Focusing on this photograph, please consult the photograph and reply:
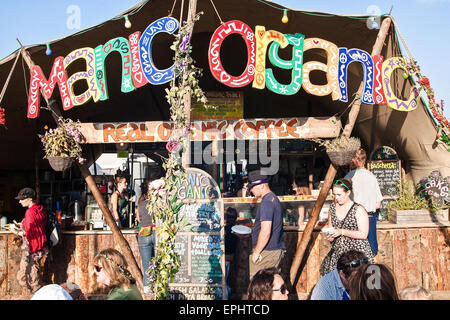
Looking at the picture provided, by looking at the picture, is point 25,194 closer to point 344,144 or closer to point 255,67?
point 255,67

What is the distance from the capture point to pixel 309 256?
5.67m

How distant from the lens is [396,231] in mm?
5766

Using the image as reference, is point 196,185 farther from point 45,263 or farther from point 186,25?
point 45,263

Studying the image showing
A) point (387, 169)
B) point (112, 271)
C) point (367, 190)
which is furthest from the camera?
point (387, 169)

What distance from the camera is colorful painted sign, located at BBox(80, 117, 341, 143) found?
568cm

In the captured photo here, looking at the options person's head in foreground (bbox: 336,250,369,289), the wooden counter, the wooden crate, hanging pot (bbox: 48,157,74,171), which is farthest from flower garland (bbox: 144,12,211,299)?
the wooden crate

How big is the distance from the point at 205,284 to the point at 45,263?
256 cm

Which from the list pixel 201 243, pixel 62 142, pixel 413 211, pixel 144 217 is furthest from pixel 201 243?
pixel 413 211

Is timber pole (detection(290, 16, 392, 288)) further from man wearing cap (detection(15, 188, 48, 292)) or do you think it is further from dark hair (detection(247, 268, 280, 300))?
man wearing cap (detection(15, 188, 48, 292))

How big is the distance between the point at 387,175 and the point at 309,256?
3.14 meters

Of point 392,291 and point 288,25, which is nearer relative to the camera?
point 392,291

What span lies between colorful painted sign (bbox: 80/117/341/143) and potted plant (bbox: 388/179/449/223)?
2025mm
